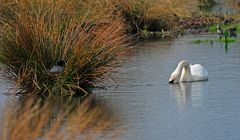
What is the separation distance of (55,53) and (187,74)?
9.68ft

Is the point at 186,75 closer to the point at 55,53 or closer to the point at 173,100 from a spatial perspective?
the point at 173,100

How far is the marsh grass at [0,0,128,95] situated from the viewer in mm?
15695

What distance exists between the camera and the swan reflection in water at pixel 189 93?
14523mm

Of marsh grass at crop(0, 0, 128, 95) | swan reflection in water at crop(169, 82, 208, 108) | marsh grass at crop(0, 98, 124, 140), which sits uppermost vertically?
marsh grass at crop(0, 0, 128, 95)

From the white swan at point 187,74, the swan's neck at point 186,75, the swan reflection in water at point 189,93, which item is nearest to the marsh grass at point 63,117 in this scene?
the swan reflection in water at point 189,93

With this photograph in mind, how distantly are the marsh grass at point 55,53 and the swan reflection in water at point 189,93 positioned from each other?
50.0 inches

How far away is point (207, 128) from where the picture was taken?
39.9ft

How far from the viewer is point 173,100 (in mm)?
14875

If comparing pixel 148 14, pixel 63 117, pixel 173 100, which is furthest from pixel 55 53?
pixel 148 14

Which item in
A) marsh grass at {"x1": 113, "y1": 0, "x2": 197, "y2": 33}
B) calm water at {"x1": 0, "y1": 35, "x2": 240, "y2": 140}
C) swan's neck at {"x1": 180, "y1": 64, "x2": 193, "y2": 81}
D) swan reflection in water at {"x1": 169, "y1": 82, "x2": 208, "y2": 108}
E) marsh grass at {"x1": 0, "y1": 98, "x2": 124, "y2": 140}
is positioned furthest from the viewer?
marsh grass at {"x1": 113, "y1": 0, "x2": 197, "y2": 33}

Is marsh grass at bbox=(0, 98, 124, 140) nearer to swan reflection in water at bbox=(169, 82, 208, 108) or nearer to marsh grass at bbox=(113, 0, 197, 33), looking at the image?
swan reflection in water at bbox=(169, 82, 208, 108)

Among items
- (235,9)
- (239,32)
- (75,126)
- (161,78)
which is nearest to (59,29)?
(161,78)

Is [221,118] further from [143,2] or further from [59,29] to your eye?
[143,2]

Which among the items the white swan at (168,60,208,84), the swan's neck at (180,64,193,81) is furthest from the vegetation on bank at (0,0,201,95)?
the swan's neck at (180,64,193,81)
